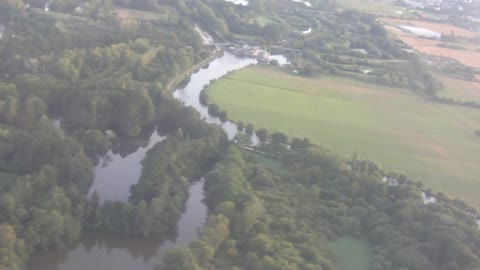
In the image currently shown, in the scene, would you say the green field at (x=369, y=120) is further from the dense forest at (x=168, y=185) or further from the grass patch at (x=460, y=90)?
the dense forest at (x=168, y=185)

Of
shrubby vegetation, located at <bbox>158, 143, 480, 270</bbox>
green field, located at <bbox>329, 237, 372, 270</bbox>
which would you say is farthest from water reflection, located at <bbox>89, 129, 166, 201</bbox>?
green field, located at <bbox>329, 237, 372, 270</bbox>

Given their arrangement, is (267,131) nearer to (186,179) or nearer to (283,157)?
(283,157)

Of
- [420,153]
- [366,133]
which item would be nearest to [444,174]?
[420,153]

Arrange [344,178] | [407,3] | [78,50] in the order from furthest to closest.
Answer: [407,3] < [78,50] < [344,178]

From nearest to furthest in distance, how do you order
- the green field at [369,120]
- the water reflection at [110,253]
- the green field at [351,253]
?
the water reflection at [110,253]
the green field at [351,253]
the green field at [369,120]

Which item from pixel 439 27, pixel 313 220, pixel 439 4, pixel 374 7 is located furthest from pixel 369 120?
pixel 439 4

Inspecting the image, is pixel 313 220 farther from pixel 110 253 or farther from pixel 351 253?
pixel 110 253

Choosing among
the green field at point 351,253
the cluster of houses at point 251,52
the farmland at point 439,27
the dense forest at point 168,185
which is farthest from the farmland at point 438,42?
the green field at point 351,253
